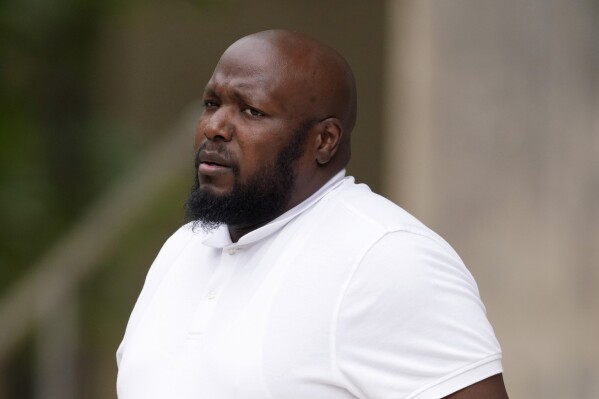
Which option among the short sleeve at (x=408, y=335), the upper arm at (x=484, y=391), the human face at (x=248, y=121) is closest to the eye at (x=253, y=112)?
the human face at (x=248, y=121)

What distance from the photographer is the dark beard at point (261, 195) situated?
111 inches

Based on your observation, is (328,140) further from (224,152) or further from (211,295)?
(211,295)

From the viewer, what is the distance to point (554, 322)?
5.90 metres

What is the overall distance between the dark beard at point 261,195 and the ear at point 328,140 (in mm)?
40

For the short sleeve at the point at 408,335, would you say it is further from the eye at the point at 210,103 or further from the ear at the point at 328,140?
the eye at the point at 210,103

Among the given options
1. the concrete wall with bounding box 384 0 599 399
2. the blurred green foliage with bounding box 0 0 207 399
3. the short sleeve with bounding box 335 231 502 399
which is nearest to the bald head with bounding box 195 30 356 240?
the short sleeve with bounding box 335 231 502 399

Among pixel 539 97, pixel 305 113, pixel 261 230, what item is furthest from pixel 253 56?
pixel 539 97

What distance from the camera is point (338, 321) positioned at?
256 centimetres

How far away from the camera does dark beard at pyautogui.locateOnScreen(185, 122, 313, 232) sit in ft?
9.25

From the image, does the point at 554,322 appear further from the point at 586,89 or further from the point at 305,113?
the point at 305,113

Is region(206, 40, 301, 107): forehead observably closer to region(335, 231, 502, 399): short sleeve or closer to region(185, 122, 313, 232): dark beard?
region(185, 122, 313, 232): dark beard

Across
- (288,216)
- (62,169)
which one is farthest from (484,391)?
(62,169)

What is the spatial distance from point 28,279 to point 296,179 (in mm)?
3688

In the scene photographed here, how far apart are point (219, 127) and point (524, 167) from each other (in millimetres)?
3354
